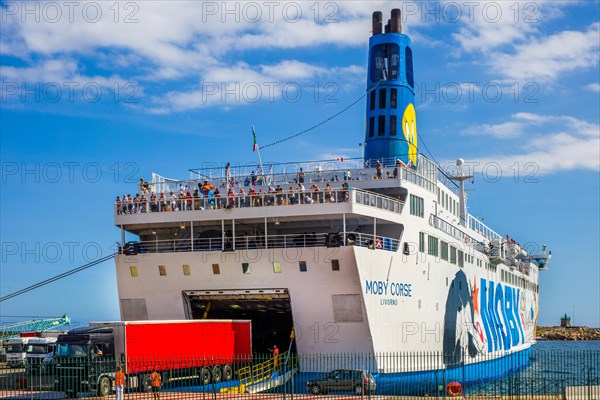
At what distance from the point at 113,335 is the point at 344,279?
911 centimetres

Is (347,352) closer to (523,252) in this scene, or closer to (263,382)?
(263,382)

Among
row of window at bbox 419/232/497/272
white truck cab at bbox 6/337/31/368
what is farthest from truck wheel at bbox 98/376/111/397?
white truck cab at bbox 6/337/31/368

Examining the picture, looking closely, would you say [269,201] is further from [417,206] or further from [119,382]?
[119,382]

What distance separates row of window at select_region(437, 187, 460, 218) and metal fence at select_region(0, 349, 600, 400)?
1000cm

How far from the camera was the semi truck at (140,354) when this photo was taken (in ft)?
93.0

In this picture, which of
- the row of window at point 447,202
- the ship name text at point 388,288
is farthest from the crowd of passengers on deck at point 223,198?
the row of window at point 447,202

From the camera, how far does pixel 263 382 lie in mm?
32625

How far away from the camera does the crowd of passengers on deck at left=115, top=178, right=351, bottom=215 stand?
111 feet

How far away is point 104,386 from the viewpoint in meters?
28.2

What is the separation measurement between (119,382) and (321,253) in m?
9.89

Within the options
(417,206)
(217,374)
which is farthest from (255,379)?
(417,206)

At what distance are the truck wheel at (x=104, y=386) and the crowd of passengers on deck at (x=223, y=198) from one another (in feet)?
30.0

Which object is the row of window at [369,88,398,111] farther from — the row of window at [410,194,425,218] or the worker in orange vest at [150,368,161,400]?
the worker in orange vest at [150,368,161,400]

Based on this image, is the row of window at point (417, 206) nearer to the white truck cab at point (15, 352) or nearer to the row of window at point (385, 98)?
the row of window at point (385, 98)
